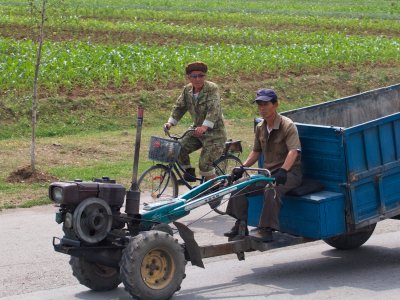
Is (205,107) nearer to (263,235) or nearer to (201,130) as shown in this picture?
(201,130)

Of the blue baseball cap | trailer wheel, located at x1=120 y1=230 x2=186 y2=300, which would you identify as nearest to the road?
trailer wheel, located at x1=120 y1=230 x2=186 y2=300

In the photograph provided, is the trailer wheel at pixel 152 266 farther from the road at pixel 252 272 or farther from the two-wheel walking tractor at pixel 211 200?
the road at pixel 252 272

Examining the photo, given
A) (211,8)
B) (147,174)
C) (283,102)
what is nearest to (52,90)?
(283,102)

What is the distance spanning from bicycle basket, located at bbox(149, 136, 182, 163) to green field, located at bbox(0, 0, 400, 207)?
257cm

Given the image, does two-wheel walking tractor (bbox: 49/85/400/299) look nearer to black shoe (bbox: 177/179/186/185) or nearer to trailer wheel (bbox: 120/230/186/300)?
trailer wheel (bbox: 120/230/186/300)

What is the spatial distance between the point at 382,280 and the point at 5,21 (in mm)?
25688

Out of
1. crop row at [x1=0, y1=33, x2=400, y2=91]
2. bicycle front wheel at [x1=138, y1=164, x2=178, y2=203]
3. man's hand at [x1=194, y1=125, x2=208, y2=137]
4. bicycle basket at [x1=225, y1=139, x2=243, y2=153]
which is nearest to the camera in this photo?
man's hand at [x1=194, y1=125, x2=208, y2=137]

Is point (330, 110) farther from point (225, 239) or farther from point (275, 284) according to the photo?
point (275, 284)

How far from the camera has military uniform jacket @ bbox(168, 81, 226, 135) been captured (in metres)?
11.9

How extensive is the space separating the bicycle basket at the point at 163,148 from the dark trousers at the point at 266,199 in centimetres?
212

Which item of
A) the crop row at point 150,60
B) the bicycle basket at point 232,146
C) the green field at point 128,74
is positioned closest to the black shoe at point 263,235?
the bicycle basket at point 232,146

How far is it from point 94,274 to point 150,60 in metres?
14.6

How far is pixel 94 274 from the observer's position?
8.80 metres

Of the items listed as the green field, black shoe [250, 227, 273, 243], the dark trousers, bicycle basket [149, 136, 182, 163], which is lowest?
black shoe [250, 227, 273, 243]
